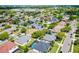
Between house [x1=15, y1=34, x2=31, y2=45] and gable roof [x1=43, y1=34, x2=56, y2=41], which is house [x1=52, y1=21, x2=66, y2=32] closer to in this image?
gable roof [x1=43, y1=34, x2=56, y2=41]

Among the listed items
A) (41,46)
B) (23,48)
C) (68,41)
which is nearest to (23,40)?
(23,48)

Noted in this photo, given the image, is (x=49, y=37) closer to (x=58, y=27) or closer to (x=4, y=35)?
(x=58, y=27)

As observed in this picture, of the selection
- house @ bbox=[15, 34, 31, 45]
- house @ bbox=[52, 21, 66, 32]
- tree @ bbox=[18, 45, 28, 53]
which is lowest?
tree @ bbox=[18, 45, 28, 53]

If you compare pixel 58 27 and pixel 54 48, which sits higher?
pixel 58 27

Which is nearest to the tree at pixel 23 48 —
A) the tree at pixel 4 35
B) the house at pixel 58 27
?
the tree at pixel 4 35

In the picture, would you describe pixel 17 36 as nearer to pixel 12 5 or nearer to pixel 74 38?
pixel 12 5

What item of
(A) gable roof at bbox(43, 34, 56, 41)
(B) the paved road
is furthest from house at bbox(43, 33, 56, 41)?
(B) the paved road

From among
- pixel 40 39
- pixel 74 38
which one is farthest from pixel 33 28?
pixel 74 38

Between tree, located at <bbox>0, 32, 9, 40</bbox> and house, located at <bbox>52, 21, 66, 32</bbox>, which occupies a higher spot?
house, located at <bbox>52, 21, 66, 32</bbox>
